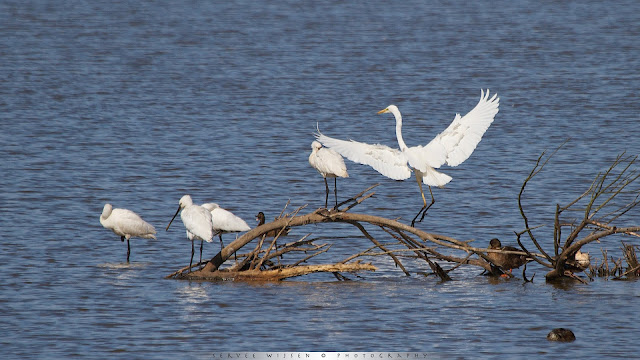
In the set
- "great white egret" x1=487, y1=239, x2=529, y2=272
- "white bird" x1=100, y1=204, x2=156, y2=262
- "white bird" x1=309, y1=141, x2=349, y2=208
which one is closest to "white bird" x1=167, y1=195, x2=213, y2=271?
"white bird" x1=100, y1=204, x2=156, y2=262

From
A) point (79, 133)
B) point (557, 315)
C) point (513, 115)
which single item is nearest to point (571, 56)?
point (513, 115)

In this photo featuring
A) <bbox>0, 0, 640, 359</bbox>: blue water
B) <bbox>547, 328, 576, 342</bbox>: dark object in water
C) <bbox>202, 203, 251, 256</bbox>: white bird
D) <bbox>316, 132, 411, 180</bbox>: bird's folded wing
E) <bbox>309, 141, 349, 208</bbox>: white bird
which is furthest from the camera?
<bbox>309, 141, 349, 208</bbox>: white bird

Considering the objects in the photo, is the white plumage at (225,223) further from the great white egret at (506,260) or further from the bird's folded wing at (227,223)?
the great white egret at (506,260)

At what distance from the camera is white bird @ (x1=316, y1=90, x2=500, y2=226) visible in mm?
14492

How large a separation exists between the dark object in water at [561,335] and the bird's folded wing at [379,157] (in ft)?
10.3

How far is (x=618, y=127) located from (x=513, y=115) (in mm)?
3248

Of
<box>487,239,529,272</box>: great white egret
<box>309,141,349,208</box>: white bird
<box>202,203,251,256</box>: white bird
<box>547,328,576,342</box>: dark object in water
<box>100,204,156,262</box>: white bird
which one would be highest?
<box>309,141,349,208</box>: white bird

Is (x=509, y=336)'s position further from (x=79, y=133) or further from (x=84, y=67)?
(x=84, y=67)

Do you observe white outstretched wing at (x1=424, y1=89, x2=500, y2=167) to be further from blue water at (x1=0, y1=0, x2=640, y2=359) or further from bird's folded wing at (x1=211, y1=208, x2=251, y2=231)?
bird's folded wing at (x1=211, y1=208, x2=251, y2=231)

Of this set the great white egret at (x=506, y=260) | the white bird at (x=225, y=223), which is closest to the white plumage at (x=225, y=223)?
the white bird at (x=225, y=223)

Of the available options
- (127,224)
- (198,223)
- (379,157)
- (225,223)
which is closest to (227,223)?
(225,223)

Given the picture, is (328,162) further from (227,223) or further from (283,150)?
(283,150)

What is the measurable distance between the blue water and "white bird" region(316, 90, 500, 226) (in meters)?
1.37

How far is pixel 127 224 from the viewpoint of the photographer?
1599 cm
